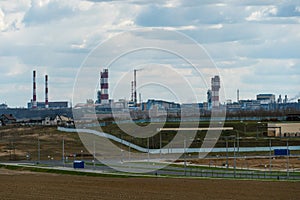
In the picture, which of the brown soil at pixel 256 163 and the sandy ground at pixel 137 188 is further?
the brown soil at pixel 256 163

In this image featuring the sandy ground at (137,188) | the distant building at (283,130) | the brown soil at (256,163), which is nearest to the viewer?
the sandy ground at (137,188)

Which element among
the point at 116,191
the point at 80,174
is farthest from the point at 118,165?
the point at 116,191

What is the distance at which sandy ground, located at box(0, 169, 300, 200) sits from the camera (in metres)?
49.3

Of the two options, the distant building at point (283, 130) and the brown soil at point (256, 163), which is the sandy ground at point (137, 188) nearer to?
the brown soil at point (256, 163)

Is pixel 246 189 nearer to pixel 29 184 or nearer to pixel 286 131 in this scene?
pixel 29 184

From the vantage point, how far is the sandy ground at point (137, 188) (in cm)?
4934

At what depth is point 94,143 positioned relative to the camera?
111562 mm

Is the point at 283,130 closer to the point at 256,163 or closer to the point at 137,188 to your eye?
the point at 256,163

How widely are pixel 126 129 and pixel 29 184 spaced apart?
243 feet

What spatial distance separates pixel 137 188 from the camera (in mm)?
55625

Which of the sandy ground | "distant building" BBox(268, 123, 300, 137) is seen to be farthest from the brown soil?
"distant building" BBox(268, 123, 300, 137)

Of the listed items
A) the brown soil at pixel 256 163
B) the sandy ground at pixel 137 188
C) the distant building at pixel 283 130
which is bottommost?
the sandy ground at pixel 137 188

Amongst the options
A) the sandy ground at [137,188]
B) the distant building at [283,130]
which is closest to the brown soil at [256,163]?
the sandy ground at [137,188]

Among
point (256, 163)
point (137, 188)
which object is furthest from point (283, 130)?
point (137, 188)
